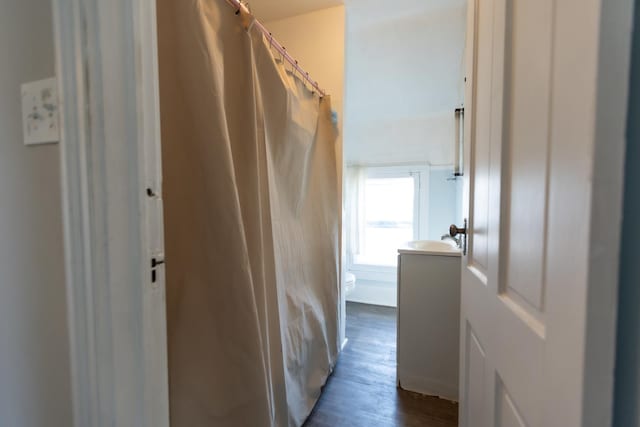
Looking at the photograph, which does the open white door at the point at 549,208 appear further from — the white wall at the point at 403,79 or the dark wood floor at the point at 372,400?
the white wall at the point at 403,79

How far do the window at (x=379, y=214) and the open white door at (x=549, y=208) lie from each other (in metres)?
2.53

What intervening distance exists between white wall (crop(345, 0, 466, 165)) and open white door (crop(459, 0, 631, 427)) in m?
1.28

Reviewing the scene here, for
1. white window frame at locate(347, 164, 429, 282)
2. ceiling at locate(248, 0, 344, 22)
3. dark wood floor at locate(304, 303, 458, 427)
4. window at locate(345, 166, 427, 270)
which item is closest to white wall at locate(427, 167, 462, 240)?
white window frame at locate(347, 164, 429, 282)

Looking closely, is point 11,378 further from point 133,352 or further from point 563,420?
point 563,420

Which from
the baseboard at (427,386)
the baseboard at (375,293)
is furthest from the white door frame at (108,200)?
the baseboard at (375,293)

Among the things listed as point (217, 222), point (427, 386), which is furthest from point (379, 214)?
point (217, 222)

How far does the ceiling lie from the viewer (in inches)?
69.7

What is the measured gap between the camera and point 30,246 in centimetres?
53

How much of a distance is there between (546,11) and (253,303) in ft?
3.08

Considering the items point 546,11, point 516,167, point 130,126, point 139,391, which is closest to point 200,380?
point 139,391

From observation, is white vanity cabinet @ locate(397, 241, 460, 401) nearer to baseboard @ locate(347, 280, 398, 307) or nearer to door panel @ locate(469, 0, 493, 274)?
door panel @ locate(469, 0, 493, 274)

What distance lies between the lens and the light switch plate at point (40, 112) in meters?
0.48

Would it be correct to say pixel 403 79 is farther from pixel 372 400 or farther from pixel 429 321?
pixel 372 400

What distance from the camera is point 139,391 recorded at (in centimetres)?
49
